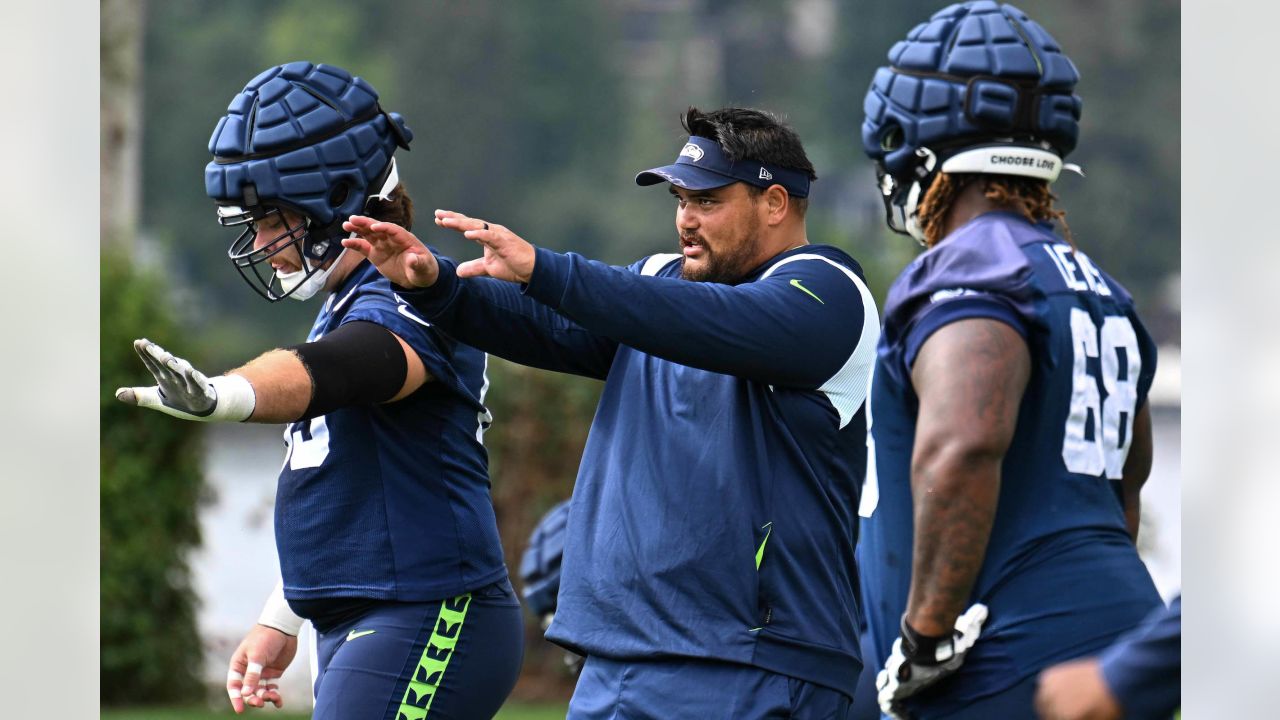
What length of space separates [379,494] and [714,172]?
3.65 feet

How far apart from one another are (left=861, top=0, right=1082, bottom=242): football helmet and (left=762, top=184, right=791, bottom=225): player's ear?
233 millimetres

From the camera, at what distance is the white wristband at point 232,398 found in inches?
147

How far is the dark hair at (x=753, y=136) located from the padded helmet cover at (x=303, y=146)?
2.73 ft

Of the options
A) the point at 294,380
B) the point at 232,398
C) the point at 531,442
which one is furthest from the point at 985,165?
the point at 531,442

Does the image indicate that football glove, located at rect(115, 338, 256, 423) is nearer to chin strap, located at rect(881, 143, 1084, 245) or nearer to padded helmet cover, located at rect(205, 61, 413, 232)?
padded helmet cover, located at rect(205, 61, 413, 232)

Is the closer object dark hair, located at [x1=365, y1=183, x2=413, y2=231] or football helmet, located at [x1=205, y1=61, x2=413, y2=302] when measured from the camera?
football helmet, located at [x1=205, y1=61, x2=413, y2=302]

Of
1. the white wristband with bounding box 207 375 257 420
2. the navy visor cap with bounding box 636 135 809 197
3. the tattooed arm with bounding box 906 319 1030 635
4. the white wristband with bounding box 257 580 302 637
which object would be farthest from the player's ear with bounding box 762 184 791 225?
the white wristband with bounding box 257 580 302 637

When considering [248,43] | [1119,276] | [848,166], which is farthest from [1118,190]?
[248,43]

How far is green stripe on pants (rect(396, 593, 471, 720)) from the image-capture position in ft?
13.8

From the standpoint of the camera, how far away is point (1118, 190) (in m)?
27.4

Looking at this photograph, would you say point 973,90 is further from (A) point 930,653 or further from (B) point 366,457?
(B) point 366,457

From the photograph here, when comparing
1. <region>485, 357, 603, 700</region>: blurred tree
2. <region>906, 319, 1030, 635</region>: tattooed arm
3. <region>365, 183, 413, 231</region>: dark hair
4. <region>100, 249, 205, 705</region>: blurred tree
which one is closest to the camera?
<region>906, 319, 1030, 635</region>: tattooed arm

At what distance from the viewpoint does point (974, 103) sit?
13.0 ft
